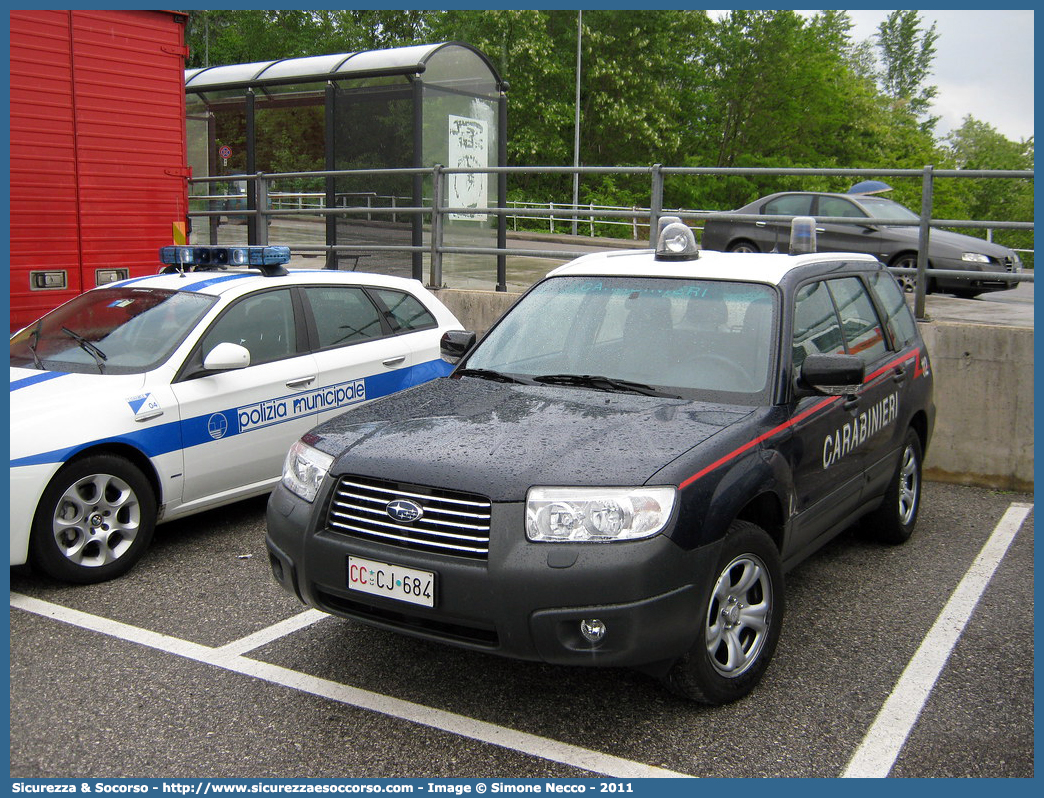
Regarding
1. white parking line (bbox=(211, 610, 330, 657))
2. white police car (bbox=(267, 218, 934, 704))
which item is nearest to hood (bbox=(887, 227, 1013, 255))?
white police car (bbox=(267, 218, 934, 704))

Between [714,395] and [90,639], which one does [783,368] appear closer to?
[714,395]

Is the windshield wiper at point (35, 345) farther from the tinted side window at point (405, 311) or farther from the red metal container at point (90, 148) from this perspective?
the red metal container at point (90, 148)

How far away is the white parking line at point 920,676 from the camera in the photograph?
11.5 ft

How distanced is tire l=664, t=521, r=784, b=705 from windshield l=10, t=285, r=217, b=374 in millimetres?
3451

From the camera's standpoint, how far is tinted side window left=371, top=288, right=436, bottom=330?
7.03 m

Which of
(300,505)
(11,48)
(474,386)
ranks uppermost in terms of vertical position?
(11,48)

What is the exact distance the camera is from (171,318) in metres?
5.97

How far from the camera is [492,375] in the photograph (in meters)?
4.79

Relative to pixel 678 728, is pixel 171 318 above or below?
above

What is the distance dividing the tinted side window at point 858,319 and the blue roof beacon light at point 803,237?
269mm

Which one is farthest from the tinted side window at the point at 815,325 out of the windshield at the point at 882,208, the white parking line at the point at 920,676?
the windshield at the point at 882,208

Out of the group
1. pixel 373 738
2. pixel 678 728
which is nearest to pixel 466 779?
pixel 373 738

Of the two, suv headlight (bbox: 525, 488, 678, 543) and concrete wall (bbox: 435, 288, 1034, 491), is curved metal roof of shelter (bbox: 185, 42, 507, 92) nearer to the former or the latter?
concrete wall (bbox: 435, 288, 1034, 491)

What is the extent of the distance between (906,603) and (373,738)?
2858 mm
